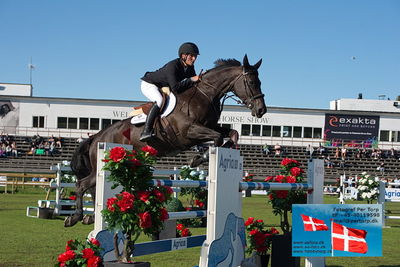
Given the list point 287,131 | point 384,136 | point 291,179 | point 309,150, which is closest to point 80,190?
point 291,179

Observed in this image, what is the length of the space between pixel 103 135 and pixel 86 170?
579 mm

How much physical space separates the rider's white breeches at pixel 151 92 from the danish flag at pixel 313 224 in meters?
2.42

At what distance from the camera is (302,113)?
40.5 meters

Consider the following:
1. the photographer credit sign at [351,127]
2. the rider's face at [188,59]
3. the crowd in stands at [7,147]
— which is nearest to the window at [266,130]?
the photographer credit sign at [351,127]

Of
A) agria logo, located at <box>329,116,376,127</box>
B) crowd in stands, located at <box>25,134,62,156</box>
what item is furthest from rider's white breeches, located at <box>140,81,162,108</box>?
agria logo, located at <box>329,116,376,127</box>

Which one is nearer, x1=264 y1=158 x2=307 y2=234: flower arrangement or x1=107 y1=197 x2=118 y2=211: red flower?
x1=107 y1=197 x2=118 y2=211: red flower

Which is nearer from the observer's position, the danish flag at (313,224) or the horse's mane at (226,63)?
the danish flag at (313,224)

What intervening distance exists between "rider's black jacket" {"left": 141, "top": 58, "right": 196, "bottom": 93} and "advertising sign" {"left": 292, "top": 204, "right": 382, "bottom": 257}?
2237mm

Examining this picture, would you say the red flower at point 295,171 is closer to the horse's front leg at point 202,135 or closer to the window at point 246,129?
the horse's front leg at point 202,135

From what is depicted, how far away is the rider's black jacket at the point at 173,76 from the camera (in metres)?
6.71

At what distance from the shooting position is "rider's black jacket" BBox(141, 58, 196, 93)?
6.71 meters

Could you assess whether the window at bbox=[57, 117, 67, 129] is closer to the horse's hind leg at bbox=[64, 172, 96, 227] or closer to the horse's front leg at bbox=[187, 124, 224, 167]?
the horse's hind leg at bbox=[64, 172, 96, 227]

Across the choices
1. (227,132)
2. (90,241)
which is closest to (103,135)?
(227,132)

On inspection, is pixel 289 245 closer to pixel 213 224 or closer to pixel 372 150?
pixel 213 224
